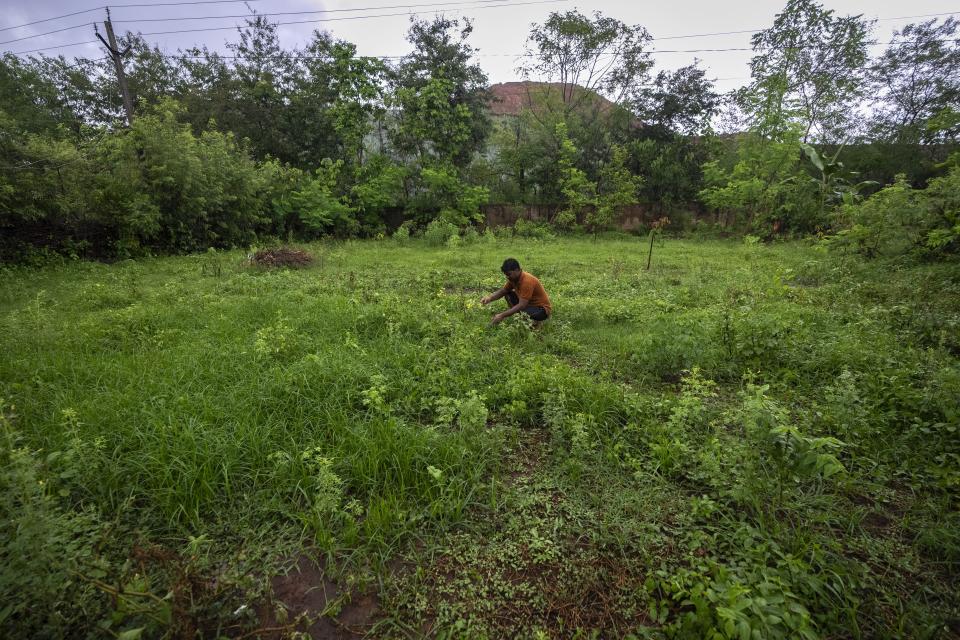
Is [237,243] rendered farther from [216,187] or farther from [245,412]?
[245,412]

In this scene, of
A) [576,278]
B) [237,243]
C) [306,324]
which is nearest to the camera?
[306,324]

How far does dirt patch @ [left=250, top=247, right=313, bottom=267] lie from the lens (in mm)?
9719

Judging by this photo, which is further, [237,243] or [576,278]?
[237,243]

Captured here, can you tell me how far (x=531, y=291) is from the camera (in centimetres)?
526

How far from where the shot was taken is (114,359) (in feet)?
13.1

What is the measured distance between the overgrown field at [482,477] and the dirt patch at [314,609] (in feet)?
0.06

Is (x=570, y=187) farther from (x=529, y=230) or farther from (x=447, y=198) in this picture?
(x=447, y=198)

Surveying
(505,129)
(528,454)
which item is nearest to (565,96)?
(505,129)

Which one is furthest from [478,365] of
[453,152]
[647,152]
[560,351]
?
[647,152]

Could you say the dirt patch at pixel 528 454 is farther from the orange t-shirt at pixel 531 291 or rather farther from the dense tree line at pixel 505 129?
the dense tree line at pixel 505 129

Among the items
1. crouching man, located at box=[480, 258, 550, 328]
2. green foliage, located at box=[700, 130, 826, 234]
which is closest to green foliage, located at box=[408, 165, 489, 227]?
green foliage, located at box=[700, 130, 826, 234]

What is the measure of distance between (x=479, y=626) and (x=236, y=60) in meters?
24.0

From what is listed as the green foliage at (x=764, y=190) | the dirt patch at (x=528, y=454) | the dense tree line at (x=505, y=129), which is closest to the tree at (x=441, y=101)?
the dense tree line at (x=505, y=129)

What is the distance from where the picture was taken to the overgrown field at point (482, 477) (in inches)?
70.9
